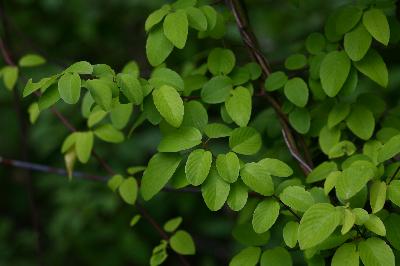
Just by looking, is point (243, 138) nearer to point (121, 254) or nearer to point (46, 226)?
point (121, 254)

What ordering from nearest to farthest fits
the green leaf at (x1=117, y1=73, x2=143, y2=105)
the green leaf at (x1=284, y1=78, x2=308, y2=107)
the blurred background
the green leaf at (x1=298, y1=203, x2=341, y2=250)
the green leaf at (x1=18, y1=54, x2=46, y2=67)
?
1. the green leaf at (x1=298, y1=203, x2=341, y2=250)
2. the green leaf at (x1=117, y1=73, x2=143, y2=105)
3. the green leaf at (x1=284, y1=78, x2=308, y2=107)
4. the green leaf at (x1=18, y1=54, x2=46, y2=67)
5. the blurred background

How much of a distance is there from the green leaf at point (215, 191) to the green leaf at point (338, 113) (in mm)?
355

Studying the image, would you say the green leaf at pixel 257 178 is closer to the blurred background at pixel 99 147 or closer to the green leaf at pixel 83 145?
the green leaf at pixel 83 145

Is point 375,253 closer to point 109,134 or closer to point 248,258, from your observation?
point 248,258

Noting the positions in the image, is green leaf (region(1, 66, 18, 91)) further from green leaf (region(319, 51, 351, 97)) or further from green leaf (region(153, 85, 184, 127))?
green leaf (region(319, 51, 351, 97))

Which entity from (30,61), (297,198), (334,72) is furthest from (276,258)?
(30,61)

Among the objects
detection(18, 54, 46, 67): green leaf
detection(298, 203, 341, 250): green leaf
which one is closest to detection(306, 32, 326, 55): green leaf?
detection(298, 203, 341, 250): green leaf

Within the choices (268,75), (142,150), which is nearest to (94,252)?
(142,150)

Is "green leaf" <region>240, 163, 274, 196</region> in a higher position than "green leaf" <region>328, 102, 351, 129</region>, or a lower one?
higher

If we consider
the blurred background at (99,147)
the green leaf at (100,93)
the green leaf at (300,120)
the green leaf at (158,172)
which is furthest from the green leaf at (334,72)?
the blurred background at (99,147)

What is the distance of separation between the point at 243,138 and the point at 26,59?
0.68m

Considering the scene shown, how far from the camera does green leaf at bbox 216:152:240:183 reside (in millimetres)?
1054

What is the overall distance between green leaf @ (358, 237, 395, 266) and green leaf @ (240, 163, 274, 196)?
0.18m

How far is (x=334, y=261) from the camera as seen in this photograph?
102cm
